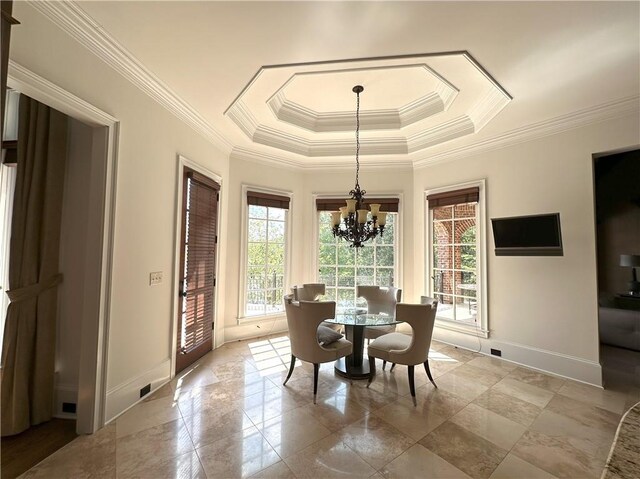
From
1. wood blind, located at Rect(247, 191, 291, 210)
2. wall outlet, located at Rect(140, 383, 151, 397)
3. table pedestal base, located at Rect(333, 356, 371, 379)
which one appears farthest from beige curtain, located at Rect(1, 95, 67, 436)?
table pedestal base, located at Rect(333, 356, 371, 379)

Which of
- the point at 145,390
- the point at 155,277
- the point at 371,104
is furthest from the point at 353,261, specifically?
the point at 145,390

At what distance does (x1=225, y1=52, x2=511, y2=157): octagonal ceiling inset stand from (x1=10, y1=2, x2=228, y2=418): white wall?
1003mm

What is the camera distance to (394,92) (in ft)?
10.8

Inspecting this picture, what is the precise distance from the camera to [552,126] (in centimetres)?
325

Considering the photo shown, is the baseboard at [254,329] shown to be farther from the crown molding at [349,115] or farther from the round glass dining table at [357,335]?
the crown molding at [349,115]

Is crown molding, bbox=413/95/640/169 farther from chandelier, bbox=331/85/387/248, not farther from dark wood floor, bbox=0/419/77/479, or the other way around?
dark wood floor, bbox=0/419/77/479

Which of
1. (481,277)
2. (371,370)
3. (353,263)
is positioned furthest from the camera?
(353,263)

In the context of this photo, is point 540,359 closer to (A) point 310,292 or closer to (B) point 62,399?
(A) point 310,292

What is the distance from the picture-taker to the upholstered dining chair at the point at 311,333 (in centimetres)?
262

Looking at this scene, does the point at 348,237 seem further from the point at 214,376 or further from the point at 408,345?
the point at 214,376

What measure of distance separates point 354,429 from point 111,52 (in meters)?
3.56

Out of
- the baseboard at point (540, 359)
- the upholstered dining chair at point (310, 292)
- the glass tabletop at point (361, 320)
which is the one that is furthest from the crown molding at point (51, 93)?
the baseboard at point (540, 359)

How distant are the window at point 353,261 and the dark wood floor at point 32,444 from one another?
3.35 meters

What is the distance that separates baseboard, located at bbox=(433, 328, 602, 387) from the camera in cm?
294
